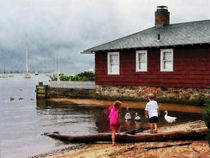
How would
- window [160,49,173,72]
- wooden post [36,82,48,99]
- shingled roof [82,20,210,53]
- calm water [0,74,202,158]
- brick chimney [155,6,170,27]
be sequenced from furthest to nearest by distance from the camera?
wooden post [36,82,48,99], brick chimney [155,6,170,27], window [160,49,173,72], shingled roof [82,20,210,53], calm water [0,74,202,158]

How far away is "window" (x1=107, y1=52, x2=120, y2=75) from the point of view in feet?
82.3

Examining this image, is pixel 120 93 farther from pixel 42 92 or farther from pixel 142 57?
pixel 42 92

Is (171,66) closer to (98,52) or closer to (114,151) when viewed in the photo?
(98,52)

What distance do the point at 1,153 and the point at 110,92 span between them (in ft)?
49.7

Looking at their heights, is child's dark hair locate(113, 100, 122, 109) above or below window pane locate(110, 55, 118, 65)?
below

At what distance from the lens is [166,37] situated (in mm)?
23234

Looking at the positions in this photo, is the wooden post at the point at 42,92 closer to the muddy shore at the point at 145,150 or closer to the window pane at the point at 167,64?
the window pane at the point at 167,64

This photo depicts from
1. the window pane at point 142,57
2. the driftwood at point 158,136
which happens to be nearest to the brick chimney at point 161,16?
the window pane at point 142,57

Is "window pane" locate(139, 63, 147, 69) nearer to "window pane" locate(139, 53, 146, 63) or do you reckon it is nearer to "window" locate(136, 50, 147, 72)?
"window" locate(136, 50, 147, 72)

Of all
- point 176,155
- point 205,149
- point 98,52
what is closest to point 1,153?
point 176,155

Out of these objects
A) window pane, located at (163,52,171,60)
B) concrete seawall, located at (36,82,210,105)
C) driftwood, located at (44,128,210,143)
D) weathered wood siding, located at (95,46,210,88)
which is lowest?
driftwood, located at (44,128,210,143)

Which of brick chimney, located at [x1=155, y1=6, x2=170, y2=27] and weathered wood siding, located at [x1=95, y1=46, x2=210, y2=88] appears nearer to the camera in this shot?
weathered wood siding, located at [x1=95, y1=46, x2=210, y2=88]

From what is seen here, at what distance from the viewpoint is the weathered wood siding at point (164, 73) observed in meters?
20.8

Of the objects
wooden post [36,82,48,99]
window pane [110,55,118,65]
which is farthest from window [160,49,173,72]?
wooden post [36,82,48,99]
